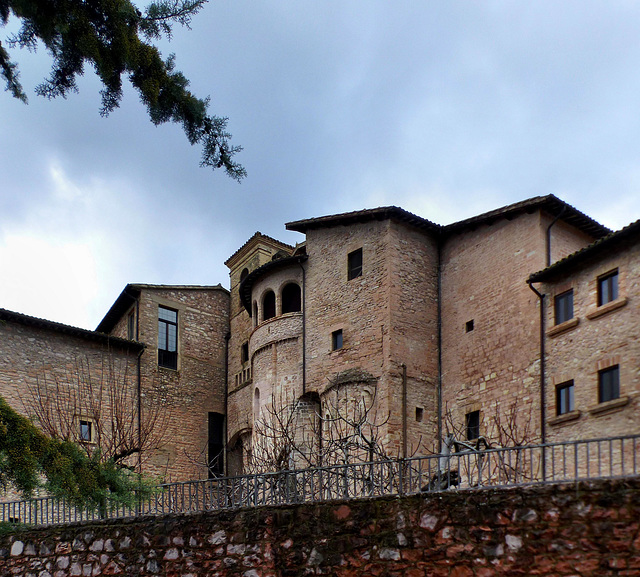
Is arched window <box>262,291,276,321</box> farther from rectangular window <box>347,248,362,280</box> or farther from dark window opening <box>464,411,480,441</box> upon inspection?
dark window opening <box>464,411,480,441</box>

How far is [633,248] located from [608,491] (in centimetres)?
1280

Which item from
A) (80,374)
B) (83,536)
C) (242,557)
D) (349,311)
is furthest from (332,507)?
(80,374)

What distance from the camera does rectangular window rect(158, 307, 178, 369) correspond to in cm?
3241

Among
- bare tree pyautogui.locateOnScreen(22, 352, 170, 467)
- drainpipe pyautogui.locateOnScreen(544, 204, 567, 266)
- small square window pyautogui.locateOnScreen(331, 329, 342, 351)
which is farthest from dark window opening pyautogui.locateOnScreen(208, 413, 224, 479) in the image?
drainpipe pyautogui.locateOnScreen(544, 204, 567, 266)

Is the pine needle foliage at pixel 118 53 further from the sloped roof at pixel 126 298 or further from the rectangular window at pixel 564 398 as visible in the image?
the sloped roof at pixel 126 298

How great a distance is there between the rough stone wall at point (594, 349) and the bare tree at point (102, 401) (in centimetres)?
1206

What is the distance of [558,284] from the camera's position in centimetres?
2328

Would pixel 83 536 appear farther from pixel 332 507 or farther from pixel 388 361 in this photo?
pixel 388 361

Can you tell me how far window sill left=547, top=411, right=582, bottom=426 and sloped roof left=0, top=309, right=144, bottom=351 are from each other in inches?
590

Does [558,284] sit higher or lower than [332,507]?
higher

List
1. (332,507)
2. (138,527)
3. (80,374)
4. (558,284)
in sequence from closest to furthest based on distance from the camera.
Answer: (332,507), (138,527), (558,284), (80,374)

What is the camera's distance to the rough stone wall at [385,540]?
9547 mm

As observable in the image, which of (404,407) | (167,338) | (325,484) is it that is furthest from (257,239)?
(325,484)

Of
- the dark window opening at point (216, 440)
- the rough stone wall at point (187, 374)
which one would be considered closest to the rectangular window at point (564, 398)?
the rough stone wall at point (187, 374)
